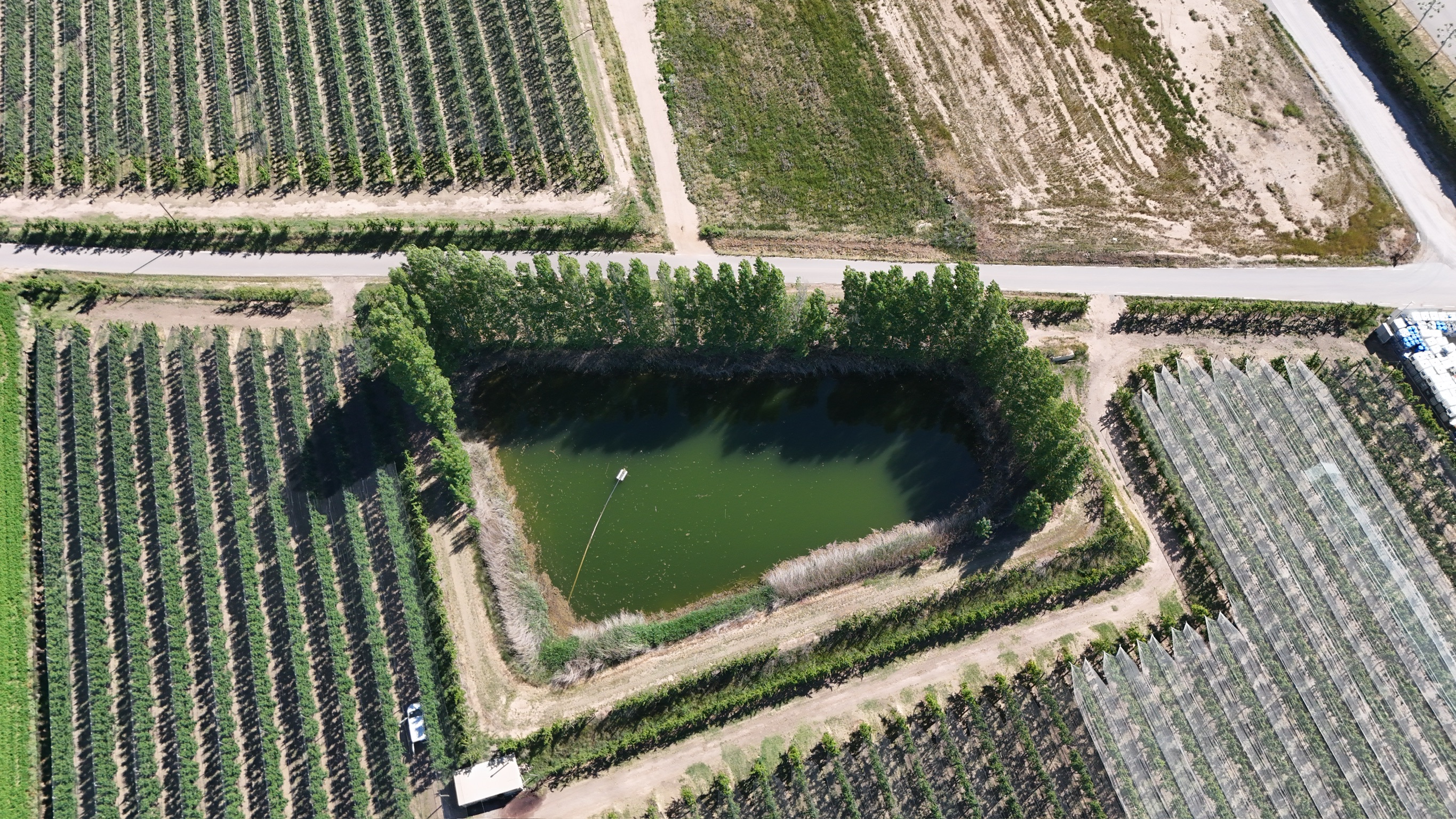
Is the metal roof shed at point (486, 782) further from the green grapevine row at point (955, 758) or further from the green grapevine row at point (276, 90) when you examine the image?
the green grapevine row at point (276, 90)

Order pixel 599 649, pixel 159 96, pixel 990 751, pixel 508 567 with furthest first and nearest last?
pixel 159 96 → pixel 508 567 → pixel 599 649 → pixel 990 751

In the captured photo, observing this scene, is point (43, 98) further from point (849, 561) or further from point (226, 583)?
point (849, 561)

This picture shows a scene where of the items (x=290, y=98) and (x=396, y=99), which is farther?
(x=396, y=99)

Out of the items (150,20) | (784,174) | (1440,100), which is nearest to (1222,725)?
(784,174)

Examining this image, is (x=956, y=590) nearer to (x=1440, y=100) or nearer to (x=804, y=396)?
(x=804, y=396)

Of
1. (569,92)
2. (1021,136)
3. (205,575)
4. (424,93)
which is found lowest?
(205,575)

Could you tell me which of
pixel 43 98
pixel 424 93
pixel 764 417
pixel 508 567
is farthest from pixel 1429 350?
pixel 43 98

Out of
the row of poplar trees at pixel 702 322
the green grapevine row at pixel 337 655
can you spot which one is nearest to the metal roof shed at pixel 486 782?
the green grapevine row at pixel 337 655
